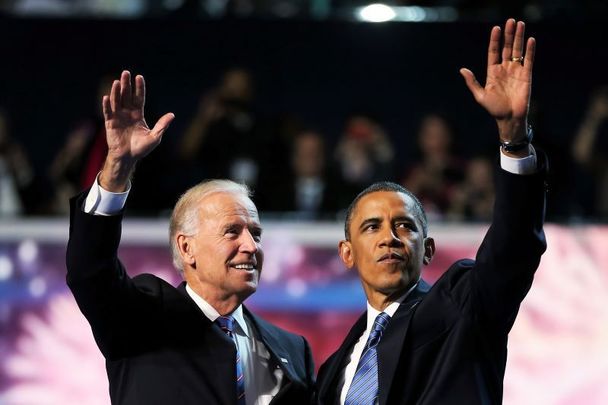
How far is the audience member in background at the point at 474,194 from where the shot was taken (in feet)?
Result: 20.8

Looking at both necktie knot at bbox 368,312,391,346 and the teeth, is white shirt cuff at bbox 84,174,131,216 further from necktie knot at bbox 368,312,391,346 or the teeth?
necktie knot at bbox 368,312,391,346

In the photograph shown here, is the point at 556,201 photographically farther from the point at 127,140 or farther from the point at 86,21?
the point at 127,140

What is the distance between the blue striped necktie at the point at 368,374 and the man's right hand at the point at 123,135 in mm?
945

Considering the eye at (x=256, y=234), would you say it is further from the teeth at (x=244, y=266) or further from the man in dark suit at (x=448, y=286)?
the man in dark suit at (x=448, y=286)

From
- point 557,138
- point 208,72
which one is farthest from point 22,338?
point 557,138

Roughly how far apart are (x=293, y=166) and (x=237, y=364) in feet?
9.70

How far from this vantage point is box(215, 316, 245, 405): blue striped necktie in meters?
3.71

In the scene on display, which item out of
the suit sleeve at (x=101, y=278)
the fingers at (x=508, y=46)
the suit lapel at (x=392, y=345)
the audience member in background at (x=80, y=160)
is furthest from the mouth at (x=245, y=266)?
the audience member in background at (x=80, y=160)

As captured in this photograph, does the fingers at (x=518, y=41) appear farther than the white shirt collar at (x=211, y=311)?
No

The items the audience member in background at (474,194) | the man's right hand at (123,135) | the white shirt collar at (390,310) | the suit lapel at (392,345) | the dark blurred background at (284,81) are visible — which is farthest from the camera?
the dark blurred background at (284,81)

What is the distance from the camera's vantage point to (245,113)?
22.7ft

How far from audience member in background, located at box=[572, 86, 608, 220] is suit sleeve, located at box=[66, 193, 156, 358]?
3.79 meters

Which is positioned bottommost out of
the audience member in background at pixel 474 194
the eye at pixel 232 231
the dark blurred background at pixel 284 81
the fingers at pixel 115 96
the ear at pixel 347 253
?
the ear at pixel 347 253

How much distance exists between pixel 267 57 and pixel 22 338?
8.41ft
